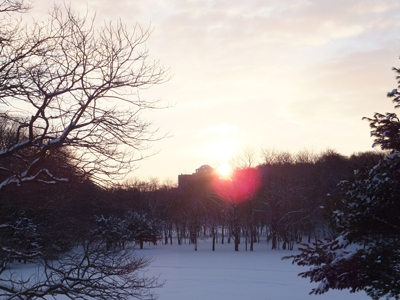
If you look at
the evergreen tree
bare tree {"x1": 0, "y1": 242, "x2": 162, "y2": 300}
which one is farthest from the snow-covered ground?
the evergreen tree

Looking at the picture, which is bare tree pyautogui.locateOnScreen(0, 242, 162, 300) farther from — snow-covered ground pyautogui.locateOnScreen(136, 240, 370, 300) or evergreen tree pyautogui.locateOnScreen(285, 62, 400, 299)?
snow-covered ground pyautogui.locateOnScreen(136, 240, 370, 300)

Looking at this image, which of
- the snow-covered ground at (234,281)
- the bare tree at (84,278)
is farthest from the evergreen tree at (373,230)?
the snow-covered ground at (234,281)

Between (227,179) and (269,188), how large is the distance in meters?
5.12

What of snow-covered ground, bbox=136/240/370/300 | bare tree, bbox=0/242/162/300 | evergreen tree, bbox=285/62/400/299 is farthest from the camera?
snow-covered ground, bbox=136/240/370/300

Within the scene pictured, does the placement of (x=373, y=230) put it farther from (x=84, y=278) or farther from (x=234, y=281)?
(x=234, y=281)

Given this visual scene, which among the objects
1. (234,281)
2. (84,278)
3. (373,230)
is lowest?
(234,281)

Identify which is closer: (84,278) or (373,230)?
(84,278)

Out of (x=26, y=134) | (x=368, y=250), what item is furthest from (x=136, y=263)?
(x=368, y=250)

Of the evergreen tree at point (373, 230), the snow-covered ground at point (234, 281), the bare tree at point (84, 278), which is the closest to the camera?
the bare tree at point (84, 278)

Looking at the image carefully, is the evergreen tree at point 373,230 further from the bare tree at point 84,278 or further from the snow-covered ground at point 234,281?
the snow-covered ground at point 234,281

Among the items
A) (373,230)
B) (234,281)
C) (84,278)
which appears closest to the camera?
(84,278)

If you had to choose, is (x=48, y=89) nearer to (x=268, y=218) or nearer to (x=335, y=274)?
(x=335, y=274)

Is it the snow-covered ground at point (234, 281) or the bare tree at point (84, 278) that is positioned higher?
the bare tree at point (84, 278)

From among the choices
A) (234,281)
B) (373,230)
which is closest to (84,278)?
(373,230)
